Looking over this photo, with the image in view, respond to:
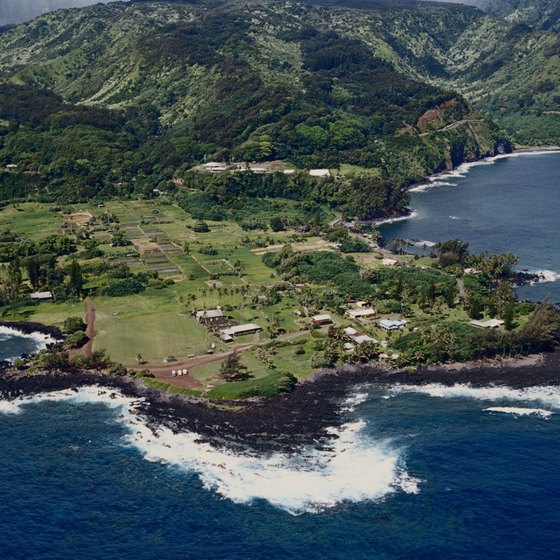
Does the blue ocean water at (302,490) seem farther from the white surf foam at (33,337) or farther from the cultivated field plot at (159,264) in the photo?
the cultivated field plot at (159,264)

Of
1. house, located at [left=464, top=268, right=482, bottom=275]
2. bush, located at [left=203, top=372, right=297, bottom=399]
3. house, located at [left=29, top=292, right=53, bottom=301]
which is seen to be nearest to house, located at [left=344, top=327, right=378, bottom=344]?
bush, located at [left=203, top=372, right=297, bottom=399]

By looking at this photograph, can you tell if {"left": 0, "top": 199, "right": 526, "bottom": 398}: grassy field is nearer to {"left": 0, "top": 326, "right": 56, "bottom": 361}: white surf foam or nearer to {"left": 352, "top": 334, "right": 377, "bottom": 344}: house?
{"left": 352, "top": 334, "right": 377, "bottom": 344}: house

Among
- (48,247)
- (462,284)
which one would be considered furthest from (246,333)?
(48,247)

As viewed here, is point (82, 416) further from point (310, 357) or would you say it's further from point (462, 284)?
point (462, 284)

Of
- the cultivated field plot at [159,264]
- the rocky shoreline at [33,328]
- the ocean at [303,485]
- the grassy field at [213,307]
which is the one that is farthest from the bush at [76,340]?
the cultivated field plot at [159,264]

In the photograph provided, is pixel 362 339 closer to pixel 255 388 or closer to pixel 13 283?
pixel 255 388

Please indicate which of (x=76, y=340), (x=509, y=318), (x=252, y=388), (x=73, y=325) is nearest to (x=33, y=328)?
(x=73, y=325)
